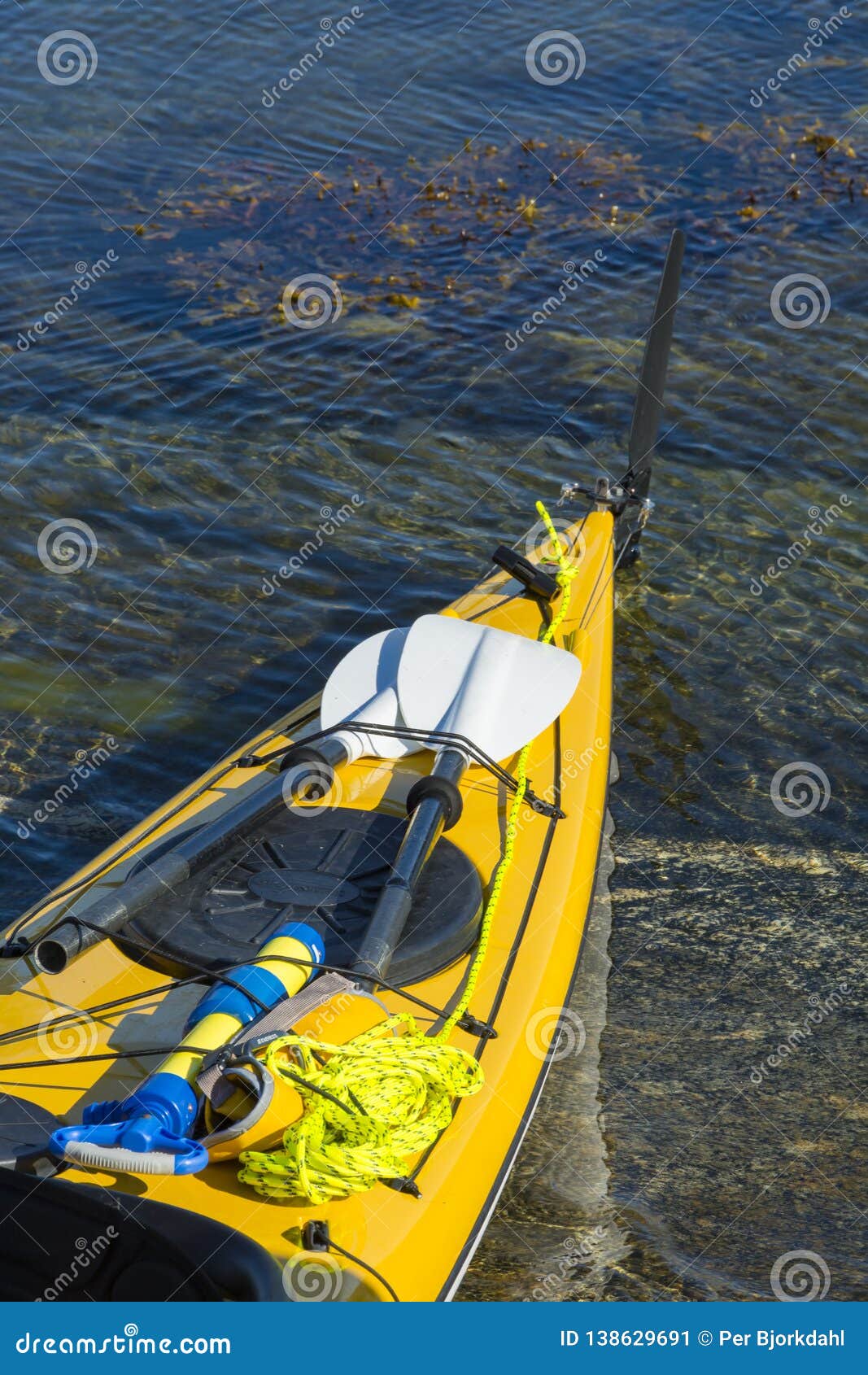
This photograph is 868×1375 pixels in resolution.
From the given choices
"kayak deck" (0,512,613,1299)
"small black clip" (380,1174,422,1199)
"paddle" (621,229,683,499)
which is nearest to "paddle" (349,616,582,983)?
"kayak deck" (0,512,613,1299)

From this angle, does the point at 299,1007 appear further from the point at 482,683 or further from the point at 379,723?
the point at 482,683

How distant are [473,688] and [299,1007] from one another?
1.67 m

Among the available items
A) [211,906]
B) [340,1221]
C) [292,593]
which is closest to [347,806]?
[211,906]

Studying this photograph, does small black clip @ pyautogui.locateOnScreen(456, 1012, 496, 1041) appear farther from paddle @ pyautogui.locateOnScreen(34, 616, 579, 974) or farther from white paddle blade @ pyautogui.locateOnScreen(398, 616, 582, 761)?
white paddle blade @ pyautogui.locateOnScreen(398, 616, 582, 761)

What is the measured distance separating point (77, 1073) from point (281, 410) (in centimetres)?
537

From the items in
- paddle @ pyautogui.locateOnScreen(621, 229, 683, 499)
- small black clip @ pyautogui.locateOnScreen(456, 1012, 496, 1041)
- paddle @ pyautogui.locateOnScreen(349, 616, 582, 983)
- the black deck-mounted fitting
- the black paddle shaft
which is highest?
paddle @ pyautogui.locateOnScreen(621, 229, 683, 499)

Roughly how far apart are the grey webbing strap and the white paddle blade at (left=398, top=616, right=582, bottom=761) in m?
1.31

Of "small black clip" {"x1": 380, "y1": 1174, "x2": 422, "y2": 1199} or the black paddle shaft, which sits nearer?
"small black clip" {"x1": 380, "y1": 1174, "x2": 422, "y2": 1199}

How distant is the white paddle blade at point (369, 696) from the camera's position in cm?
462

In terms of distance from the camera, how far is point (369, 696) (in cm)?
486

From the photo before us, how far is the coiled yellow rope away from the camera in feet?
9.88

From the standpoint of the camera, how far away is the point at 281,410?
26.6ft

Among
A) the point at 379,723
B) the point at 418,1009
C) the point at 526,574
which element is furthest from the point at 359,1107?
the point at 526,574

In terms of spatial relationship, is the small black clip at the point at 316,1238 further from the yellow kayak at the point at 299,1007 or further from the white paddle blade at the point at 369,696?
the white paddle blade at the point at 369,696
